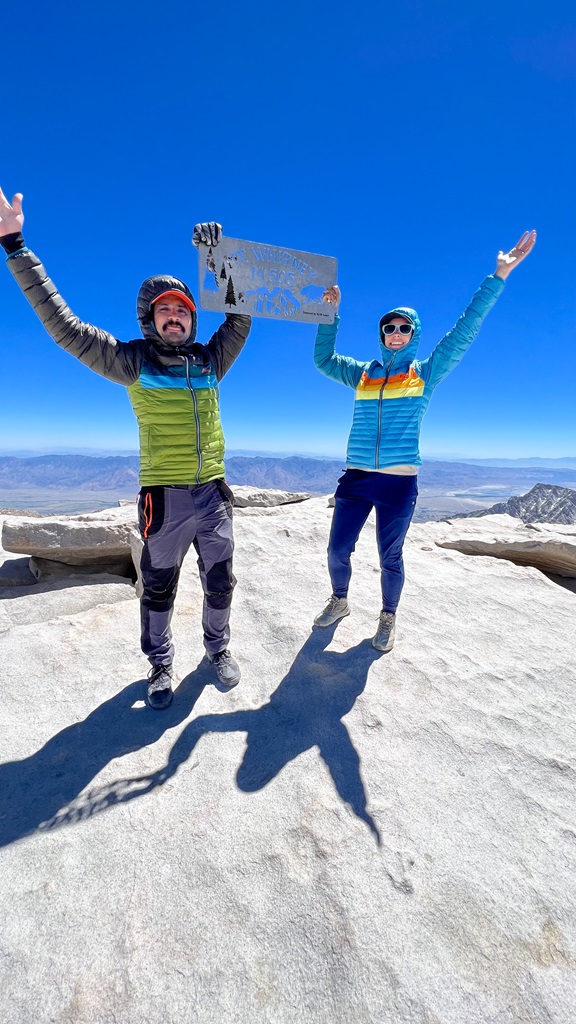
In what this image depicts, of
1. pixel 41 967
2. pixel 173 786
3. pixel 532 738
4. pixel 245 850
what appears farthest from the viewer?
pixel 532 738

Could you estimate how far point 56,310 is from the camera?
319 cm

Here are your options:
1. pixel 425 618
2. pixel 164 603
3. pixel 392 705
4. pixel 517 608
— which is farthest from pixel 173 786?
pixel 517 608

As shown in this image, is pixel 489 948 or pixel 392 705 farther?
pixel 392 705

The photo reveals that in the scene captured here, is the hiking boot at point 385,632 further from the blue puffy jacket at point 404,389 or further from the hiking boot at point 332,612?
the blue puffy jacket at point 404,389

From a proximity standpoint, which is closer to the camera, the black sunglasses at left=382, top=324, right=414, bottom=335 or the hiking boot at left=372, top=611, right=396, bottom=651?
the black sunglasses at left=382, top=324, right=414, bottom=335

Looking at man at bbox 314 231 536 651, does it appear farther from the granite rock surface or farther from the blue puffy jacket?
the granite rock surface

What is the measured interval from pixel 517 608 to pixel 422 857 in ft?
12.2

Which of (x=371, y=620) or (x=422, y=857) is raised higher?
(x=371, y=620)

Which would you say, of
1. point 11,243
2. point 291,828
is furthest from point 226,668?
point 11,243

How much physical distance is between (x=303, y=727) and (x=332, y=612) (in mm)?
1567

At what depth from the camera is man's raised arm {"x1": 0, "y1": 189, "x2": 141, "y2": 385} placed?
10.0 feet

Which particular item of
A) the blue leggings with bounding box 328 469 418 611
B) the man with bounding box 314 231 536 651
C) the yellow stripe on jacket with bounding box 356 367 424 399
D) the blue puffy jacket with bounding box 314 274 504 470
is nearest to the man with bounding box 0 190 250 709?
the blue leggings with bounding box 328 469 418 611

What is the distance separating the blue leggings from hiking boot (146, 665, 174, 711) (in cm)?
202

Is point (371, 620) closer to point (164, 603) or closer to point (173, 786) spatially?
point (164, 603)
